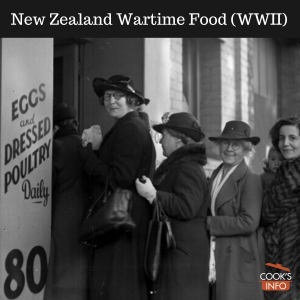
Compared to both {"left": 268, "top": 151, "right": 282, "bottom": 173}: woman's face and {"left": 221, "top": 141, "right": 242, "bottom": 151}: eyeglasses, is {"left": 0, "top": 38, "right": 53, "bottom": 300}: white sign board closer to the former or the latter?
{"left": 221, "top": 141, "right": 242, "bottom": 151}: eyeglasses

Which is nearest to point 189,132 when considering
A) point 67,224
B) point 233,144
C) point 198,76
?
point 233,144

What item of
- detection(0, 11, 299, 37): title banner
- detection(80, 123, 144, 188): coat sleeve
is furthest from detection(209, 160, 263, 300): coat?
detection(0, 11, 299, 37): title banner

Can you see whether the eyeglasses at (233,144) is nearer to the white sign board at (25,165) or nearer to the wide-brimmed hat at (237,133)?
the wide-brimmed hat at (237,133)

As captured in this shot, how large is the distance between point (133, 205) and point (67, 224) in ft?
1.72

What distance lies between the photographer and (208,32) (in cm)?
356

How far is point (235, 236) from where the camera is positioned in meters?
3.45

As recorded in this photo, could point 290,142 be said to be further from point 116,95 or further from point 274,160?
point 116,95

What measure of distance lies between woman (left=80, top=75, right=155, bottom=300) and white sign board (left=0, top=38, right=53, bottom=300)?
36 cm

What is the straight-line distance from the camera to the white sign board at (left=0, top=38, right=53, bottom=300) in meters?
3.26

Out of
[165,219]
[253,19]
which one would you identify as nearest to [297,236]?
[165,219]

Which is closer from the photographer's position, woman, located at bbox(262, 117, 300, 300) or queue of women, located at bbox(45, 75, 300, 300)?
queue of women, located at bbox(45, 75, 300, 300)

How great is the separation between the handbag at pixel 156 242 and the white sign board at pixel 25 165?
2.38 feet

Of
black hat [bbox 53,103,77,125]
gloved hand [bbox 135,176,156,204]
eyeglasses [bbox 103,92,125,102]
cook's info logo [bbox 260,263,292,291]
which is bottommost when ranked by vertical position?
cook's info logo [bbox 260,263,292,291]

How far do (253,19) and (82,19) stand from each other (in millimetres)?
1108
